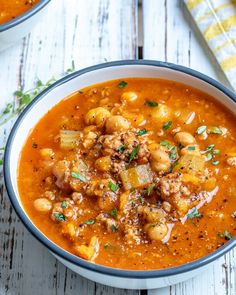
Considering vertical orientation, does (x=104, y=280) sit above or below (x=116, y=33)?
below

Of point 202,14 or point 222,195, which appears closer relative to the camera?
point 222,195

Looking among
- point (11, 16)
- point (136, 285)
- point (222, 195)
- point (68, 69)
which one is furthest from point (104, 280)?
point (11, 16)

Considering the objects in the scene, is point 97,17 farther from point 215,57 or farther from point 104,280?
point 104,280

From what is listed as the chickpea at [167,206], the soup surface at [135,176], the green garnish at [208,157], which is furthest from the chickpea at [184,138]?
the chickpea at [167,206]

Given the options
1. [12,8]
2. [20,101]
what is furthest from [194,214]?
[12,8]

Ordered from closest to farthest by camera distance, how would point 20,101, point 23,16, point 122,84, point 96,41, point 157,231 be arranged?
point 157,231, point 122,84, point 23,16, point 20,101, point 96,41

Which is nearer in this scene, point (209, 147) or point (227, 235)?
point (227, 235)

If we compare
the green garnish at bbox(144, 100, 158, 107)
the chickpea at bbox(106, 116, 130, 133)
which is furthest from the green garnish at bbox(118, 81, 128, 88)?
the chickpea at bbox(106, 116, 130, 133)

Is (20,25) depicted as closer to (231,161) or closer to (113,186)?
(113,186)
